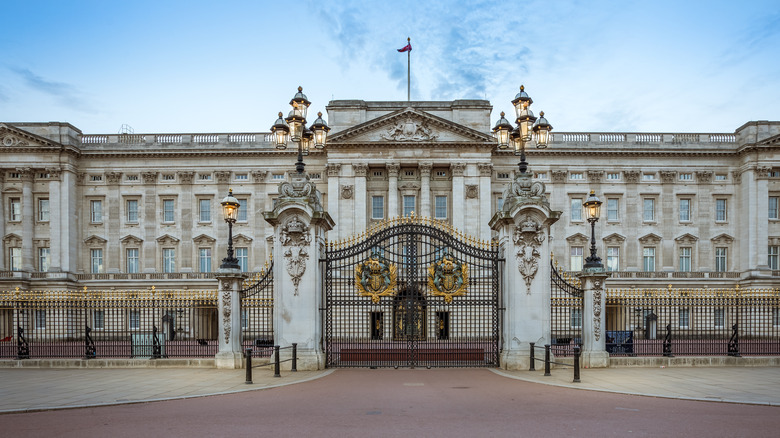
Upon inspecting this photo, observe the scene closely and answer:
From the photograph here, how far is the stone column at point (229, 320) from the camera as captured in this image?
1952cm

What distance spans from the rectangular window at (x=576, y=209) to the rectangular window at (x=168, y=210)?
3598 cm

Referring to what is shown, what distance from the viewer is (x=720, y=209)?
53.2 meters

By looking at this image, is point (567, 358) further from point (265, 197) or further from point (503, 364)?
point (265, 197)

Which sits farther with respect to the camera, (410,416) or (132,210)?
(132,210)

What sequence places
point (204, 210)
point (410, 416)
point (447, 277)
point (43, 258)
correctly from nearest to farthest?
point (410, 416)
point (447, 277)
point (43, 258)
point (204, 210)

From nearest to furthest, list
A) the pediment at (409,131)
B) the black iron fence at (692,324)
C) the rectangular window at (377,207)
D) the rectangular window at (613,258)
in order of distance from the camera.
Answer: the black iron fence at (692,324) → the pediment at (409,131) → the rectangular window at (377,207) → the rectangular window at (613,258)

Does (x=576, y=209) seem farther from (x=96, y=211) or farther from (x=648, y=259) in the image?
(x=96, y=211)

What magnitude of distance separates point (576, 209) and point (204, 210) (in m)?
33.5

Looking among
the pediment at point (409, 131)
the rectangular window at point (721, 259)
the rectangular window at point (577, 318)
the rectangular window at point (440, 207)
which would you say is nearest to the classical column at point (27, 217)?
the pediment at point (409, 131)

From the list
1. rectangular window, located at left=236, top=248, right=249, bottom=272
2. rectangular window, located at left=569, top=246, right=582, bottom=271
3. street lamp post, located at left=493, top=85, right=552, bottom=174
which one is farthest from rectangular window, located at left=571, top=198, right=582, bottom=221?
street lamp post, located at left=493, top=85, right=552, bottom=174

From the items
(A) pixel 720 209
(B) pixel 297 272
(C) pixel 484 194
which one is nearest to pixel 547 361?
(B) pixel 297 272

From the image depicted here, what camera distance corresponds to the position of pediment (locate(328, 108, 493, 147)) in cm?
4962

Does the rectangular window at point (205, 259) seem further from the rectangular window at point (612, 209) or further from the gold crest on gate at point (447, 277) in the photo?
the gold crest on gate at point (447, 277)

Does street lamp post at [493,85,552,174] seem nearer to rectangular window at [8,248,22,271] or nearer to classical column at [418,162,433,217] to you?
classical column at [418,162,433,217]
